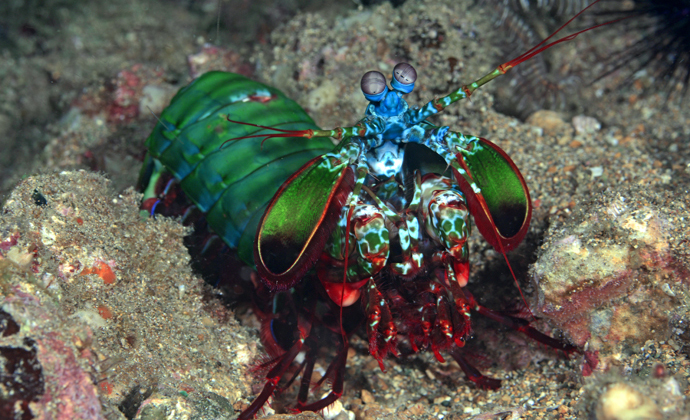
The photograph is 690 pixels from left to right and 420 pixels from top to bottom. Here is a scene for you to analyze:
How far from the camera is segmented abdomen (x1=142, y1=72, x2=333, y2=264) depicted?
2.99m

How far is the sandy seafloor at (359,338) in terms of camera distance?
2.08 meters

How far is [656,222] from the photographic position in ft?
7.88

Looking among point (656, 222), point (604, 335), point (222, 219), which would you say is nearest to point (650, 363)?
point (604, 335)

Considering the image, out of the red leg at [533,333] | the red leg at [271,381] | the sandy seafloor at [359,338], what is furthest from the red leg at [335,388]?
the red leg at [533,333]

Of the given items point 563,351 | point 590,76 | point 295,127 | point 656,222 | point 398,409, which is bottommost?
Answer: point 398,409

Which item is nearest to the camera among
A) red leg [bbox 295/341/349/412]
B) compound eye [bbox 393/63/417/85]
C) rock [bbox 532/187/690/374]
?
compound eye [bbox 393/63/417/85]

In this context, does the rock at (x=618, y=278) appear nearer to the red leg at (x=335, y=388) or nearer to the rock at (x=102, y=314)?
the red leg at (x=335, y=388)

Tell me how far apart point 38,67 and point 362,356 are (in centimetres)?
559

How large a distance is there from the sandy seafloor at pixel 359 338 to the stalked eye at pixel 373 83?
135 centimetres

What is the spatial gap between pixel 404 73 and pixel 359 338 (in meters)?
1.88

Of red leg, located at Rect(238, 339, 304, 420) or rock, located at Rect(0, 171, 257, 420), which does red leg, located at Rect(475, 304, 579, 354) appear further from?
rock, located at Rect(0, 171, 257, 420)

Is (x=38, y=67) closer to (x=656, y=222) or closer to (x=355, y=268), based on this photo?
(x=355, y=268)

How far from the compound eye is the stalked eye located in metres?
0.10

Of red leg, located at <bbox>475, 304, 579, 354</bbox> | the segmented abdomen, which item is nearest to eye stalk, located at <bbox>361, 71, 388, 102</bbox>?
the segmented abdomen
